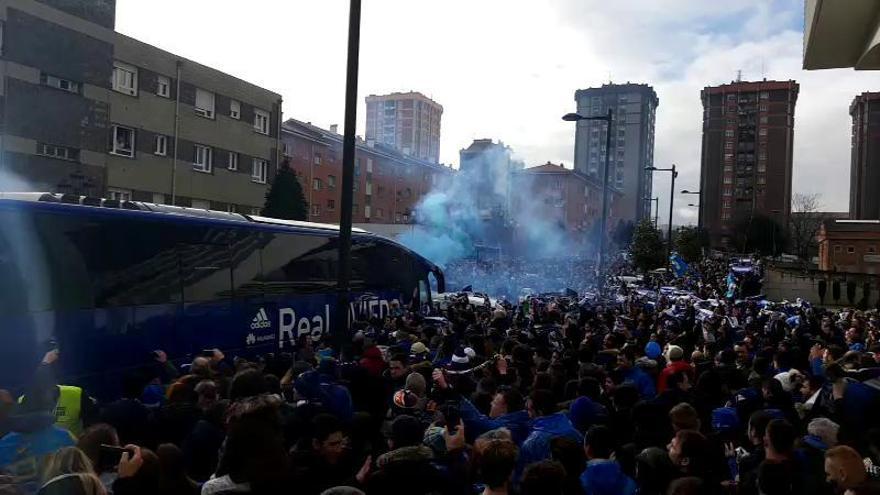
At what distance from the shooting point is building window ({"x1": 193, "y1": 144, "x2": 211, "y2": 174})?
32000mm

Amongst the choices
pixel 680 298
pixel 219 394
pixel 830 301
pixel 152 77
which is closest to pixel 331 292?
pixel 219 394

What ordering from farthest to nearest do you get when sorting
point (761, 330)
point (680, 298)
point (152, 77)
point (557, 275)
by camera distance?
1. point (557, 275)
2. point (152, 77)
3. point (680, 298)
4. point (761, 330)

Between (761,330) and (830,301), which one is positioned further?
(830,301)

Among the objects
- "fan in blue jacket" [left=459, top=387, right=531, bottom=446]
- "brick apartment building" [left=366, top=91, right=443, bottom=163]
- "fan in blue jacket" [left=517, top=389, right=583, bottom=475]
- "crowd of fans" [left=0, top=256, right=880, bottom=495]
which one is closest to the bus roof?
"crowd of fans" [left=0, top=256, right=880, bottom=495]

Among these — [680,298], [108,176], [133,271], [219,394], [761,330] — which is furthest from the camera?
[108,176]

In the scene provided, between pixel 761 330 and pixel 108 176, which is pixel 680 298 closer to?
pixel 761 330

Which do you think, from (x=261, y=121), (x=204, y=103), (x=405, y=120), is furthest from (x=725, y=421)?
(x=405, y=120)

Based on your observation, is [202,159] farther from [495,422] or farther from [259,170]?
[495,422]

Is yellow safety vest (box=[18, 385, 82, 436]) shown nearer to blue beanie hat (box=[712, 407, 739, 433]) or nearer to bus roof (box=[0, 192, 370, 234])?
bus roof (box=[0, 192, 370, 234])

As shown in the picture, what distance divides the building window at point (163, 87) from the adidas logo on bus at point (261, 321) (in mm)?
20857

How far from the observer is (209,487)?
11.0 feet

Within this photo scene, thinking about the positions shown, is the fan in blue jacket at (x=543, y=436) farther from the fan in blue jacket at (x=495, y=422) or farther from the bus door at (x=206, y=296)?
the bus door at (x=206, y=296)

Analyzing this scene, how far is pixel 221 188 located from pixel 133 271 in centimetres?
2487

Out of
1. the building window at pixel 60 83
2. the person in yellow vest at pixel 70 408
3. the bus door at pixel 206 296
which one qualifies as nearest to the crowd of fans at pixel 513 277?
the building window at pixel 60 83
